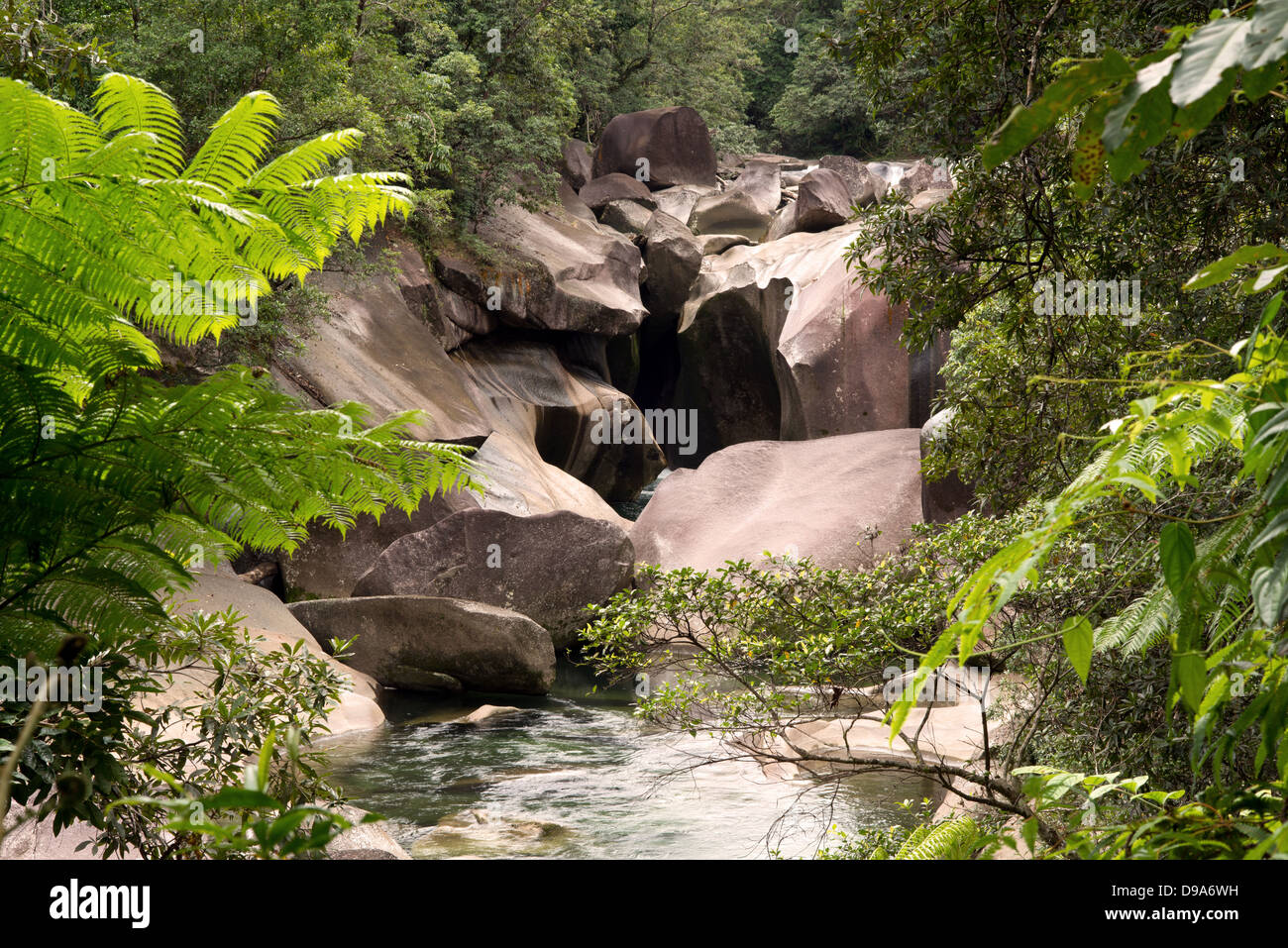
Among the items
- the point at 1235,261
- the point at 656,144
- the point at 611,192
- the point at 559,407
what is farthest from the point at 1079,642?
the point at 656,144

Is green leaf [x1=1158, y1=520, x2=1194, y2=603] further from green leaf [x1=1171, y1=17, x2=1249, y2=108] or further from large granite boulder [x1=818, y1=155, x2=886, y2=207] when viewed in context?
large granite boulder [x1=818, y1=155, x2=886, y2=207]

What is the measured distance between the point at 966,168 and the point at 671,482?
8.33 meters

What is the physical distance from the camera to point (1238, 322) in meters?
3.75

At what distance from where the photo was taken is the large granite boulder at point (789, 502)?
1120 centimetres

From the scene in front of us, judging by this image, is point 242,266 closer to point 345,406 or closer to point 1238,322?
point 345,406

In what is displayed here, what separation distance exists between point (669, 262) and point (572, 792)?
47.4ft

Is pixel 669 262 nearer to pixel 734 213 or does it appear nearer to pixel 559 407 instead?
pixel 734 213

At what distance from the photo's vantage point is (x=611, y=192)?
22047 millimetres

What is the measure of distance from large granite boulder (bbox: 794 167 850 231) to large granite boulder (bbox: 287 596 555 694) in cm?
1266

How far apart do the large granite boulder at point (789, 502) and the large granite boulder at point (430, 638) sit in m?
2.48

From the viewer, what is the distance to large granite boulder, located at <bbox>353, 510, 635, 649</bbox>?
10.5 m

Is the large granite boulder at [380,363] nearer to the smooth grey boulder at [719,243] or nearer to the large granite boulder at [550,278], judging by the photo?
the large granite boulder at [550,278]

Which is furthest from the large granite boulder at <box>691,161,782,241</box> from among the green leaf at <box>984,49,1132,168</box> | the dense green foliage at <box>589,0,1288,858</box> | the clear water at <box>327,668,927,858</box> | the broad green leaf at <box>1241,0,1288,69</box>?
the broad green leaf at <box>1241,0,1288,69</box>
